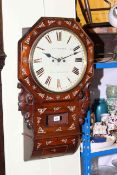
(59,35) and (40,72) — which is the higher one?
(59,35)

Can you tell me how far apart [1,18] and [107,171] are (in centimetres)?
112

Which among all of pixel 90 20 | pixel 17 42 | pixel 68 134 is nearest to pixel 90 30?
pixel 90 20

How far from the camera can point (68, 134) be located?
1.71m

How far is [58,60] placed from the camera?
1.66 meters

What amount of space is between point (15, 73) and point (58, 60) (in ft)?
0.70

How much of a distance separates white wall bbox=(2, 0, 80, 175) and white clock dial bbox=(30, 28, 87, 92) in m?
0.16

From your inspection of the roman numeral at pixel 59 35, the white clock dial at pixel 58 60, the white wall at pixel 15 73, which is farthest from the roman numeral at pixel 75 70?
the white wall at pixel 15 73

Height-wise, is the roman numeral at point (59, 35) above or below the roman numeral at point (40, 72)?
above

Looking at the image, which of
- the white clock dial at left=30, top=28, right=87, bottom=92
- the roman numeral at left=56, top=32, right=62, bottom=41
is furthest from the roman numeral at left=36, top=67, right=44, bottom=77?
the roman numeral at left=56, top=32, right=62, bottom=41

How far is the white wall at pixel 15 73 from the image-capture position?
1.71 m

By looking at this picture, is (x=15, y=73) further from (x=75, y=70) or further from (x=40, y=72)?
(x=75, y=70)

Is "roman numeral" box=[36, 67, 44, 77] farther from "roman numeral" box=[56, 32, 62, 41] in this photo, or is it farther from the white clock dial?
"roman numeral" box=[56, 32, 62, 41]

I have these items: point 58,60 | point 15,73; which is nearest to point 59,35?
point 58,60

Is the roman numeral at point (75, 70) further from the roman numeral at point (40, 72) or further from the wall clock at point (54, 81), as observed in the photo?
the roman numeral at point (40, 72)
